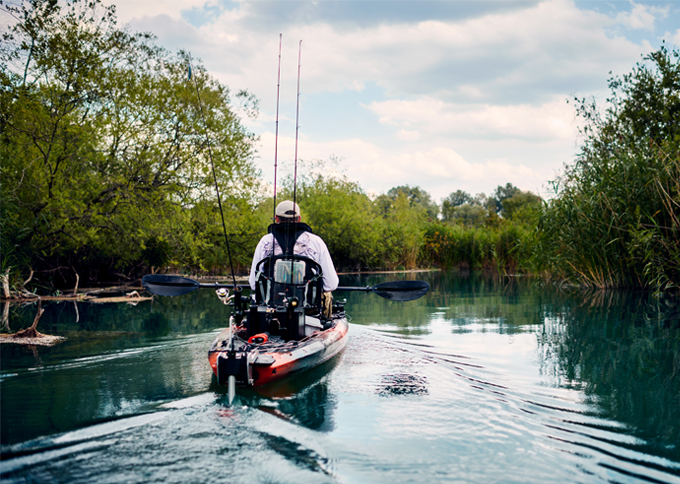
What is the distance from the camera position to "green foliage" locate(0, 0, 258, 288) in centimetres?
1244

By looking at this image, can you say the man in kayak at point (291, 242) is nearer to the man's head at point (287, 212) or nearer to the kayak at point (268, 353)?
the man's head at point (287, 212)

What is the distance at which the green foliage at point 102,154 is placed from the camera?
490 inches

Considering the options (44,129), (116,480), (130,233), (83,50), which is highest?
(83,50)

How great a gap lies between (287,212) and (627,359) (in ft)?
14.6

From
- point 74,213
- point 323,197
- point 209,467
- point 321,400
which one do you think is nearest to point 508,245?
point 323,197

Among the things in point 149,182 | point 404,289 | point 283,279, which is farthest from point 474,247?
point 283,279

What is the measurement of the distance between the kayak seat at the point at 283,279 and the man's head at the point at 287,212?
53cm

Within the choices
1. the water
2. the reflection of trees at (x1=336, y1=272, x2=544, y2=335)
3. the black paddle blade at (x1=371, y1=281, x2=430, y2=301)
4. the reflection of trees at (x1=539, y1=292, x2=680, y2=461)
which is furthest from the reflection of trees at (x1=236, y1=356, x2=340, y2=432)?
the reflection of trees at (x1=336, y1=272, x2=544, y2=335)

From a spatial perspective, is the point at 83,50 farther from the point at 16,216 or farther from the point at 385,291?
the point at 385,291

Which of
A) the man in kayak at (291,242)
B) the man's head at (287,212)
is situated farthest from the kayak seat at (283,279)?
the man's head at (287,212)

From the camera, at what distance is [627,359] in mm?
6367

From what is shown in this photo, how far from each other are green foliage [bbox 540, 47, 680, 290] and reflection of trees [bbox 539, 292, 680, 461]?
951 millimetres

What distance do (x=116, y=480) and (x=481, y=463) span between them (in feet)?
6.83

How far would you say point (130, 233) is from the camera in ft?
46.8
